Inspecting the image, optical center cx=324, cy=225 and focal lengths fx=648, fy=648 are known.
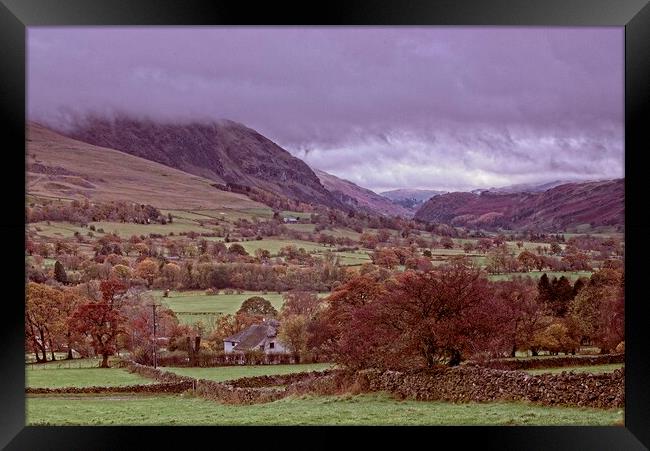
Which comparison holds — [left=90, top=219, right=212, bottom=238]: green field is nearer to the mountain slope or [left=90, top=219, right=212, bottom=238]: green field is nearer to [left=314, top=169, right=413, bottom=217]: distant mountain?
the mountain slope

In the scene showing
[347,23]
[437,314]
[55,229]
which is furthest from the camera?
[437,314]

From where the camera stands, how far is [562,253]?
6.32m

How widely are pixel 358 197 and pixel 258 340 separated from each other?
1.73m

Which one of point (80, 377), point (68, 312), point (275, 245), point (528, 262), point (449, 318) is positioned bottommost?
point (80, 377)

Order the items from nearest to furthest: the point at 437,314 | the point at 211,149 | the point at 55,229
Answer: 1. the point at 55,229
2. the point at 211,149
3. the point at 437,314

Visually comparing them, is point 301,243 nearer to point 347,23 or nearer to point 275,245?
point 275,245

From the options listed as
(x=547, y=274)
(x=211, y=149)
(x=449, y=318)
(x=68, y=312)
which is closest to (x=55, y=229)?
(x=68, y=312)

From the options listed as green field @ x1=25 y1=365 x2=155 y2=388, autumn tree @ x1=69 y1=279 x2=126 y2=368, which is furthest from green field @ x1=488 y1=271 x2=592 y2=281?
autumn tree @ x1=69 y1=279 x2=126 y2=368

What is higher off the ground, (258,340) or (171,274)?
(171,274)

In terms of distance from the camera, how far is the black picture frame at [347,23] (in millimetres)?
4586

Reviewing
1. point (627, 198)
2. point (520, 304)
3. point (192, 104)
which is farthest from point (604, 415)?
point (192, 104)

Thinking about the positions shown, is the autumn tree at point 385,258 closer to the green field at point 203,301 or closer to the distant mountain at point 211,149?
the distant mountain at point 211,149

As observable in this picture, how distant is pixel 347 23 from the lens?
4.70 meters

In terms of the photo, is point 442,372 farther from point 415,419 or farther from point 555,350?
point 555,350
